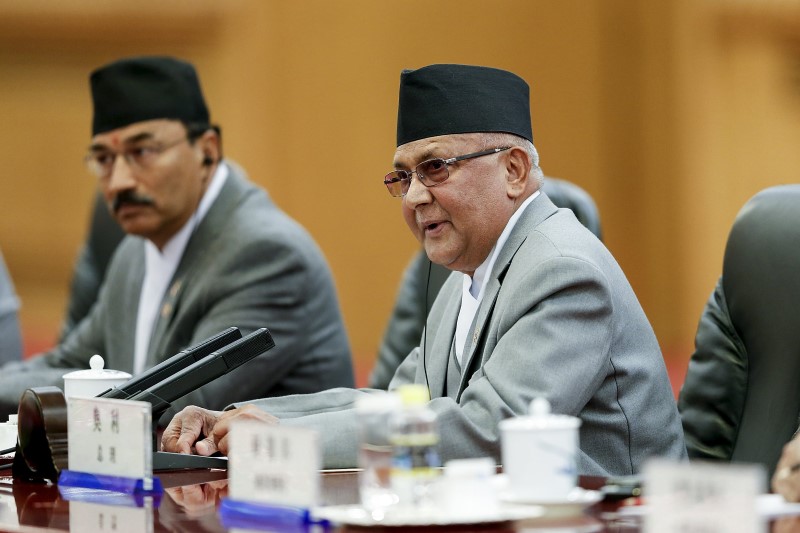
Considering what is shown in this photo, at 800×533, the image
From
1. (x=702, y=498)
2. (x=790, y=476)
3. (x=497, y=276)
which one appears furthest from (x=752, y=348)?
(x=702, y=498)

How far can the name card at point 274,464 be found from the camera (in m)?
1.41

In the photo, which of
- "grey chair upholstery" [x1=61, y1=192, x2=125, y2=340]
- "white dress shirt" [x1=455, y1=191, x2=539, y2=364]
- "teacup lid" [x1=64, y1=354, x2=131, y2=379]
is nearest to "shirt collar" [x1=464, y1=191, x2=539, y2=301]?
"white dress shirt" [x1=455, y1=191, x2=539, y2=364]

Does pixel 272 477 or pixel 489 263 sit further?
pixel 489 263

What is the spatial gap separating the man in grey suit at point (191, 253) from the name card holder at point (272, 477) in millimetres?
1662

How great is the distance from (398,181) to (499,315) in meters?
0.38

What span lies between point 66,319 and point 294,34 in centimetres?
289

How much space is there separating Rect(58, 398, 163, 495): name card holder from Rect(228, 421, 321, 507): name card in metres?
0.20

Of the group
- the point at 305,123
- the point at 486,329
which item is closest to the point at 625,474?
the point at 486,329

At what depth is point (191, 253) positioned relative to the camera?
3479 mm

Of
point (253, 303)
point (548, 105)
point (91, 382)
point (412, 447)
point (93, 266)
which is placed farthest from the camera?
point (548, 105)

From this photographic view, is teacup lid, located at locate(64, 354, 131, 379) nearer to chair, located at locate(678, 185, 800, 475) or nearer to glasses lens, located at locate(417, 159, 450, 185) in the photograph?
glasses lens, located at locate(417, 159, 450, 185)

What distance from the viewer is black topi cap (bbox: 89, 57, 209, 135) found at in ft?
11.4

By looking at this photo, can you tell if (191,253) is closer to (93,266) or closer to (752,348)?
(93,266)

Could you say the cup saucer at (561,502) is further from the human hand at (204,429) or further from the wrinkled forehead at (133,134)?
the wrinkled forehead at (133,134)
